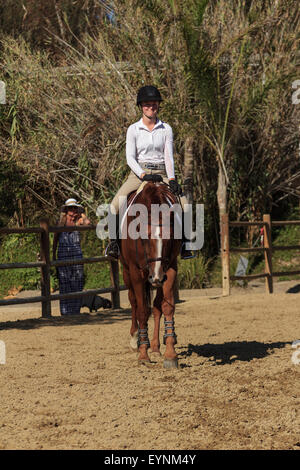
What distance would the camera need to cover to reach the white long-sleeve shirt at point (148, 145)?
253 inches

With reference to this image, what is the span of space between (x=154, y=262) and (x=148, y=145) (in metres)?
1.23

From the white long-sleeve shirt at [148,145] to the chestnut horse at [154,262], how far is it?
0.36 metres

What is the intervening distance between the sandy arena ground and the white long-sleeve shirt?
184 centimetres

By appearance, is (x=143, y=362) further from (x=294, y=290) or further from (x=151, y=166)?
(x=294, y=290)

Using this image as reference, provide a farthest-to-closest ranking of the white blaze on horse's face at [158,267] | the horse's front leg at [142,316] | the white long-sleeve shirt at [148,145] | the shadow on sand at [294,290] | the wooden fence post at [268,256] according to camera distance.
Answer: the shadow on sand at [294,290] → the wooden fence post at [268,256] → the white long-sleeve shirt at [148,145] → the horse's front leg at [142,316] → the white blaze on horse's face at [158,267]

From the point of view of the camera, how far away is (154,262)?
580 centimetres

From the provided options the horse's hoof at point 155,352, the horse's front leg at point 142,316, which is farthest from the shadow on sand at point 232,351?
the horse's front leg at point 142,316

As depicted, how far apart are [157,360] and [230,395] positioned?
1557 mm

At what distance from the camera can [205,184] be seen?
55.3 feet

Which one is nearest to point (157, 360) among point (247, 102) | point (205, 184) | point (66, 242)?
point (66, 242)

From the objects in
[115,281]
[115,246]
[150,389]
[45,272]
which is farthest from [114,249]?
[115,281]

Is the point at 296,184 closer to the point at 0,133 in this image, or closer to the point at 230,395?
the point at 0,133

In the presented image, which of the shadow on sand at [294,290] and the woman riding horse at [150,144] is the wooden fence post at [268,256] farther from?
the woman riding horse at [150,144]

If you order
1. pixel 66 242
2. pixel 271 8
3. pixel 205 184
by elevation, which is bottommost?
pixel 66 242
